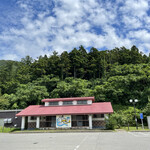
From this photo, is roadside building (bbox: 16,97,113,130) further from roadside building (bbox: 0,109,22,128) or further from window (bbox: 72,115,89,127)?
roadside building (bbox: 0,109,22,128)

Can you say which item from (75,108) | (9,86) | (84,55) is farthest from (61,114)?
(84,55)

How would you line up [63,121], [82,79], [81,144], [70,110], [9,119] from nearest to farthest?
1. [81,144]
2. [63,121]
3. [70,110]
4. [9,119]
5. [82,79]

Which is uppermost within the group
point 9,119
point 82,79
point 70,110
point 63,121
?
point 82,79

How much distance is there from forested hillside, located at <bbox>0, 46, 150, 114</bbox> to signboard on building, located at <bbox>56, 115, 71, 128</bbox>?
13.1 metres

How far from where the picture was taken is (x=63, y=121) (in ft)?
72.0

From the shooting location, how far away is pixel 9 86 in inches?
1725

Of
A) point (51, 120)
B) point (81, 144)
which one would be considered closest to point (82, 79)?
point (51, 120)

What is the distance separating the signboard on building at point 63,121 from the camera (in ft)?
71.4

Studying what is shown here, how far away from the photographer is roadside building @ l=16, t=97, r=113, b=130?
2152 centimetres

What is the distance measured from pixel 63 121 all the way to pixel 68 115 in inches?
44.3

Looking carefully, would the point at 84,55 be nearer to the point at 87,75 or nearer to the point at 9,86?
the point at 87,75

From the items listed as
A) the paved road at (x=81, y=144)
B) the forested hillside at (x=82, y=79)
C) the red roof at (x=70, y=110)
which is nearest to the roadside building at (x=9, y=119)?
the red roof at (x=70, y=110)

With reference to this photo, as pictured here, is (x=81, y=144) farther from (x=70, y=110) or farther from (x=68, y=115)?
(x=70, y=110)

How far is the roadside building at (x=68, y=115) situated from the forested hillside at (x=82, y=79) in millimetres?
9928
